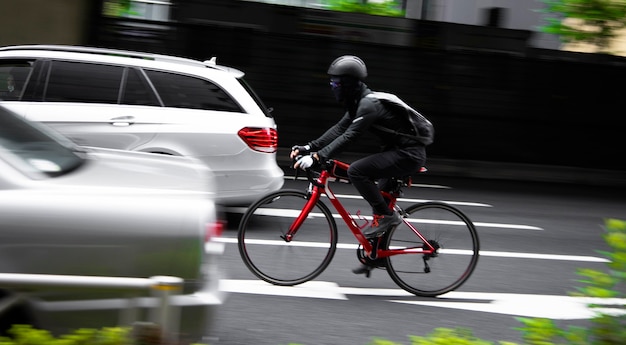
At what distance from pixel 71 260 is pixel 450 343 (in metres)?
1.67

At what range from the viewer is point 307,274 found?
23.4 feet

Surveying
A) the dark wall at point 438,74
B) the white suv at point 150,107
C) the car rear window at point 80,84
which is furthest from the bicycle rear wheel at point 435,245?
the dark wall at point 438,74

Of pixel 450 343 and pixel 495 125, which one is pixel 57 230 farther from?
pixel 495 125

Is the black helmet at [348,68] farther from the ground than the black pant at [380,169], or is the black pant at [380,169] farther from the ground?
the black helmet at [348,68]

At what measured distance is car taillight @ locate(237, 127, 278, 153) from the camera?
905cm

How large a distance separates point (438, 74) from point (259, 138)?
8263 millimetres

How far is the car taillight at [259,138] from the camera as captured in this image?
9.05m

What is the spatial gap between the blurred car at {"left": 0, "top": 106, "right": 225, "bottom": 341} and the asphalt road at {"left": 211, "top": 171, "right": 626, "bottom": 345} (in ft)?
2.05

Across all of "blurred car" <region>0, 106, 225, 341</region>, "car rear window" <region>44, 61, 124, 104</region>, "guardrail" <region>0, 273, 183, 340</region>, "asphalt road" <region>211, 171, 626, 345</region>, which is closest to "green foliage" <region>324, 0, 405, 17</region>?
"asphalt road" <region>211, 171, 626, 345</region>

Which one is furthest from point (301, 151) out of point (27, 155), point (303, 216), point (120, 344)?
point (120, 344)

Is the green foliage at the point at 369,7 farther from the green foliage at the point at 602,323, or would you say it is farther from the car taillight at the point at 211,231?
the green foliage at the point at 602,323

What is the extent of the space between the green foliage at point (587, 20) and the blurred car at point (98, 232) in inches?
566

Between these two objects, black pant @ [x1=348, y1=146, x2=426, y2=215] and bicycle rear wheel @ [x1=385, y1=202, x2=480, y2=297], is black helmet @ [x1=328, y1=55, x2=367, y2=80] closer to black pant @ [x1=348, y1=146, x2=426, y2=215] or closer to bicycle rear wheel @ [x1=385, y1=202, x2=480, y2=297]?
black pant @ [x1=348, y1=146, x2=426, y2=215]

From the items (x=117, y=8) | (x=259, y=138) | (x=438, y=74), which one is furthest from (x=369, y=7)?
(x=259, y=138)
